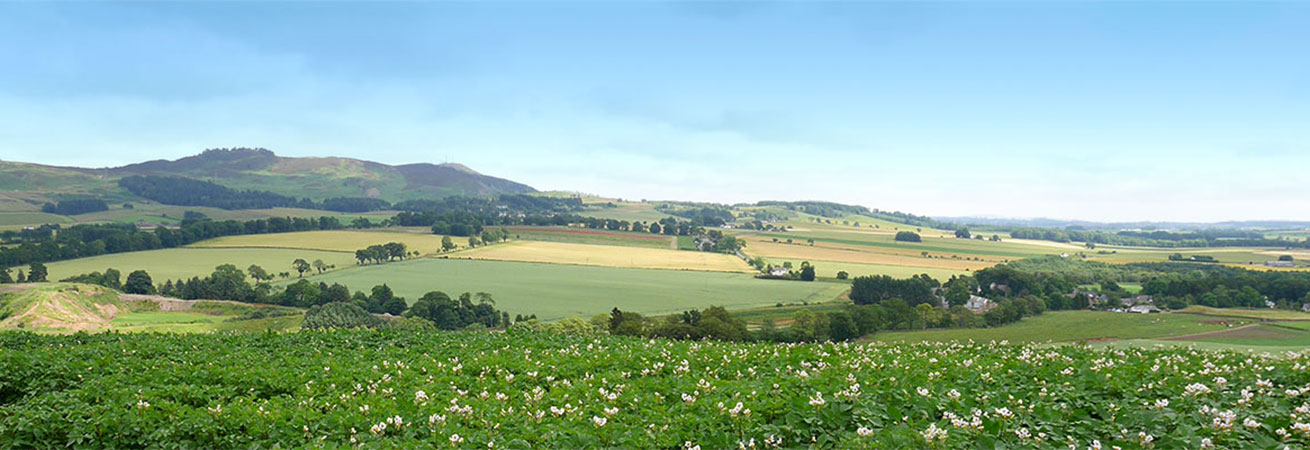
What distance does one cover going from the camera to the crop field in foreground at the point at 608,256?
→ 405 ft

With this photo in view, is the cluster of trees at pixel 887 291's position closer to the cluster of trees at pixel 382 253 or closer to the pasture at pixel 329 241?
the pasture at pixel 329 241

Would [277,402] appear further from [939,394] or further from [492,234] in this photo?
[492,234]

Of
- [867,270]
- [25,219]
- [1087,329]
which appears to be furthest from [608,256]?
[25,219]

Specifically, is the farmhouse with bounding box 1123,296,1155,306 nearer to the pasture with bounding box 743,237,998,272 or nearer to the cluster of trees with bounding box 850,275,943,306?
the cluster of trees with bounding box 850,275,943,306

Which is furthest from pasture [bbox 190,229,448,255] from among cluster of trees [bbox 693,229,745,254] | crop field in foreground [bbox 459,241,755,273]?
cluster of trees [bbox 693,229,745,254]

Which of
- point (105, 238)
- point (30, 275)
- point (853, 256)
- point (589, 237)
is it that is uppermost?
point (589, 237)

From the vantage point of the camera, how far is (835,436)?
8.24 m

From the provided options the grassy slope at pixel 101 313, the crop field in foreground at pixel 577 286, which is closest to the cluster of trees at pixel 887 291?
the crop field in foreground at pixel 577 286

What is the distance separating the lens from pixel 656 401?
10539 mm

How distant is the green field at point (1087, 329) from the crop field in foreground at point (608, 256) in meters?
59.6

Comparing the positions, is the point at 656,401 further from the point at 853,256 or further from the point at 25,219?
the point at 25,219

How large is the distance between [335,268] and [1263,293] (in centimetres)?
14886

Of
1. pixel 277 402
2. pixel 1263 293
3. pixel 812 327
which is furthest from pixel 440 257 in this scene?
pixel 1263 293

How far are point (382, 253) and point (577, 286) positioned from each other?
5133cm
